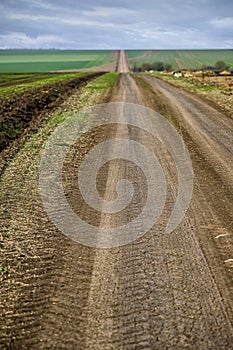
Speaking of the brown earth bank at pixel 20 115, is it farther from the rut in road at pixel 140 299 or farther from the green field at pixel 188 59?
the green field at pixel 188 59

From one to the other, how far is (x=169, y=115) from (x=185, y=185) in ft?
26.0

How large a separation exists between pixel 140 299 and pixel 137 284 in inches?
11.0

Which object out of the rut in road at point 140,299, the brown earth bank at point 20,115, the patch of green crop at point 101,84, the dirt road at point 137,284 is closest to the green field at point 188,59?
the patch of green crop at point 101,84

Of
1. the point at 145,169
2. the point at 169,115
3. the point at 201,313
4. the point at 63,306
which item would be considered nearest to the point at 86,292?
the point at 63,306

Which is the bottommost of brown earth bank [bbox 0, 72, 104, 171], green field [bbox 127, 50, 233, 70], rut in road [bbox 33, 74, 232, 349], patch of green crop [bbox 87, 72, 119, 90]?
rut in road [bbox 33, 74, 232, 349]

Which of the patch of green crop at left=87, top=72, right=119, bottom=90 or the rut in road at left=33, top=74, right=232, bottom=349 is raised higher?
the patch of green crop at left=87, top=72, right=119, bottom=90

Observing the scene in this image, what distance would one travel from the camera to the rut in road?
343cm

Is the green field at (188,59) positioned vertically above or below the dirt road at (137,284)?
above

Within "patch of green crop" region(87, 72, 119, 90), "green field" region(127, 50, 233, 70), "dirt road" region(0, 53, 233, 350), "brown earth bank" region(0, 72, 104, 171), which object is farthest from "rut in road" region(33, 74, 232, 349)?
"green field" region(127, 50, 233, 70)

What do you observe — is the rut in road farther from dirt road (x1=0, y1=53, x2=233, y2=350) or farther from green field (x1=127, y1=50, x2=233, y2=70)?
green field (x1=127, y1=50, x2=233, y2=70)

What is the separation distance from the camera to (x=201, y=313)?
3.73m

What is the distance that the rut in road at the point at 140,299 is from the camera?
3.43 metres

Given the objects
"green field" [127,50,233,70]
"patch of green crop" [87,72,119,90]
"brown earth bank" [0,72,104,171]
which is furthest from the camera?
"green field" [127,50,233,70]

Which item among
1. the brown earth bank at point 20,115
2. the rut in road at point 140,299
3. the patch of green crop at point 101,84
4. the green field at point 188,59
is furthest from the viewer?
the green field at point 188,59
